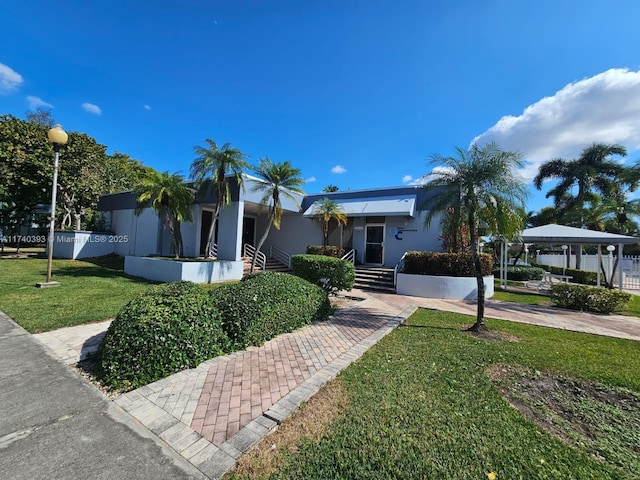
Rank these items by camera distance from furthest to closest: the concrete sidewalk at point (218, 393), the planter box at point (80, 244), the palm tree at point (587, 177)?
the palm tree at point (587, 177), the planter box at point (80, 244), the concrete sidewalk at point (218, 393)

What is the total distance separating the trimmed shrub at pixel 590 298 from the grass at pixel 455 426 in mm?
5278

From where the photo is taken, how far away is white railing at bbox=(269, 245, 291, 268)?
1822 cm

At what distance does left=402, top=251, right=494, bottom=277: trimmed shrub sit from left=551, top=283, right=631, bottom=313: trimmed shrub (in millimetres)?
2532

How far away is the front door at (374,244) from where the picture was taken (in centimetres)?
1619

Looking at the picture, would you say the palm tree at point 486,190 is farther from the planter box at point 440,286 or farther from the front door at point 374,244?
the front door at point 374,244

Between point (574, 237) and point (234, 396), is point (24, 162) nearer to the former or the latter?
point (234, 396)

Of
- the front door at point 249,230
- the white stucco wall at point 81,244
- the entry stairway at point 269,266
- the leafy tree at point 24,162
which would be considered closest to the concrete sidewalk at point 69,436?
the entry stairway at point 269,266

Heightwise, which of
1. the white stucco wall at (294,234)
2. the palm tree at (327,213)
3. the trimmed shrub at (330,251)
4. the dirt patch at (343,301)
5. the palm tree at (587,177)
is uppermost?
the palm tree at (587,177)

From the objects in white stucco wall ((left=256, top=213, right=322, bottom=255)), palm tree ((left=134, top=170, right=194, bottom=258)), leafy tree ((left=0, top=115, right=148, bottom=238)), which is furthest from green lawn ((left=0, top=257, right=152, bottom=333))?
white stucco wall ((left=256, top=213, right=322, bottom=255))

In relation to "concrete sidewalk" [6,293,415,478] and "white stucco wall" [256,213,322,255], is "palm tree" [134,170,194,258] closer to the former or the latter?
"white stucco wall" [256,213,322,255]

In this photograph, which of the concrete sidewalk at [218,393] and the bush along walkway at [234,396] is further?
the bush along walkway at [234,396]

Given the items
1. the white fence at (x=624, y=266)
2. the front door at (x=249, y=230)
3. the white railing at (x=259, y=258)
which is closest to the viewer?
the white railing at (x=259, y=258)

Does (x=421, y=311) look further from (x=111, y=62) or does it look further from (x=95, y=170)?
(x=95, y=170)

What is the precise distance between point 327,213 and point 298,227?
362cm
